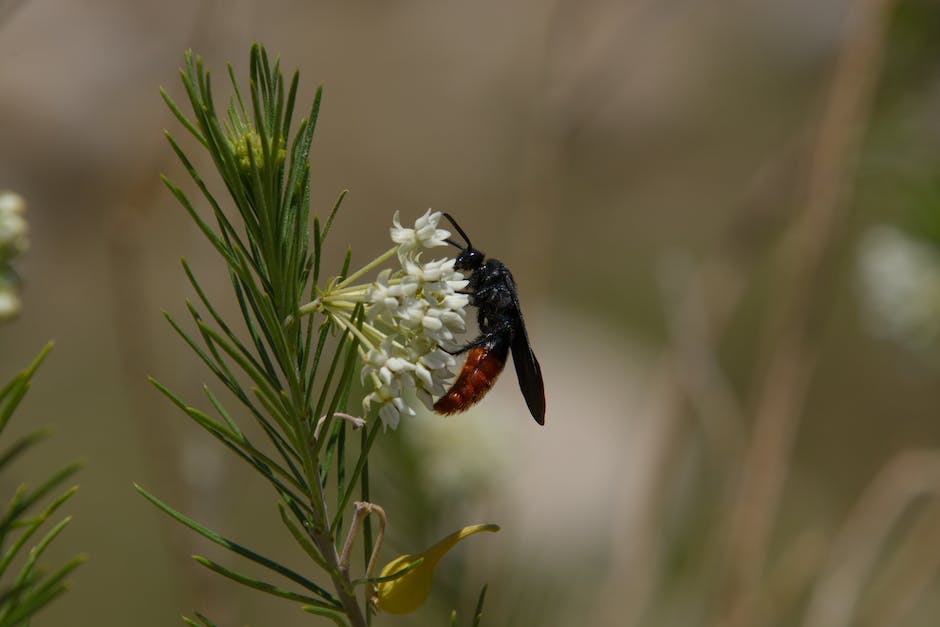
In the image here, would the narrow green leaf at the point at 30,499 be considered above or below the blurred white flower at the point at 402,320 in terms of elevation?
below

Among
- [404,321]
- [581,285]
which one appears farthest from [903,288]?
[581,285]

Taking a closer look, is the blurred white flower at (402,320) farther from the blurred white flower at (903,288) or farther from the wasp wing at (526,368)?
the blurred white flower at (903,288)

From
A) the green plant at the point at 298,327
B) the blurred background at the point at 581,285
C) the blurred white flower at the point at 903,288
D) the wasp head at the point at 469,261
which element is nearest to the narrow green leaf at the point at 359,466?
the green plant at the point at 298,327

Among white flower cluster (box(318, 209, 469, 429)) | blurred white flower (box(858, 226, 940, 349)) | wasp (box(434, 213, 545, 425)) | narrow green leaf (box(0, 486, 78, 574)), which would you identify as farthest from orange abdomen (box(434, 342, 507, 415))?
blurred white flower (box(858, 226, 940, 349))

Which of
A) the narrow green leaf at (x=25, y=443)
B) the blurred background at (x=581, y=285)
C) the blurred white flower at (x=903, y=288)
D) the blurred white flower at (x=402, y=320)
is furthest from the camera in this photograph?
the blurred white flower at (x=903, y=288)

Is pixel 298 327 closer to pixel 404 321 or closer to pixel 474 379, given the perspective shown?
pixel 404 321

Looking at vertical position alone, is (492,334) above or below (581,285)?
below
